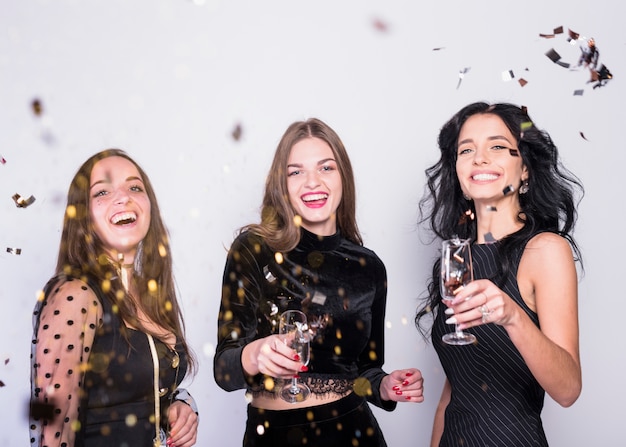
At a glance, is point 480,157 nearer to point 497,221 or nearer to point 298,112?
point 497,221

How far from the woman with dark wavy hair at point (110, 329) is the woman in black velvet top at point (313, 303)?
0.84 feet

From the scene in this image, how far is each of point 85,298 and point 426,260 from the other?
7.71 feet

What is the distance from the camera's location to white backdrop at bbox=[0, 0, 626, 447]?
3.70 meters

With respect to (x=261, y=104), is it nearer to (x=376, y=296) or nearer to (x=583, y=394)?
(x=376, y=296)

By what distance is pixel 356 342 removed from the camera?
9.28 feet

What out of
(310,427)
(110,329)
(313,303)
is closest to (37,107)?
(110,329)

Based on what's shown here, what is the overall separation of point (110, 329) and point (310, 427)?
867mm

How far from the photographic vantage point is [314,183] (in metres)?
2.83

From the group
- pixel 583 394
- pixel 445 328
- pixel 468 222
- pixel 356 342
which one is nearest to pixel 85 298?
pixel 356 342

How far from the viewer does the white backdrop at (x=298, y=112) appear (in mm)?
3695

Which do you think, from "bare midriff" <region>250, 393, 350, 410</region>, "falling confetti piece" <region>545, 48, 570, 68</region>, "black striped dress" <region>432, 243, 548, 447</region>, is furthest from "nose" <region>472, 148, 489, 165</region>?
"falling confetti piece" <region>545, 48, 570, 68</region>

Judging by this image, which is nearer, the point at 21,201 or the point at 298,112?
the point at 21,201

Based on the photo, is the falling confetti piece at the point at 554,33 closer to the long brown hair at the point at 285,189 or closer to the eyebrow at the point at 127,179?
the long brown hair at the point at 285,189

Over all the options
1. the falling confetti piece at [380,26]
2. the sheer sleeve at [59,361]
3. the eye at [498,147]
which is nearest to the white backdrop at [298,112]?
the falling confetti piece at [380,26]
